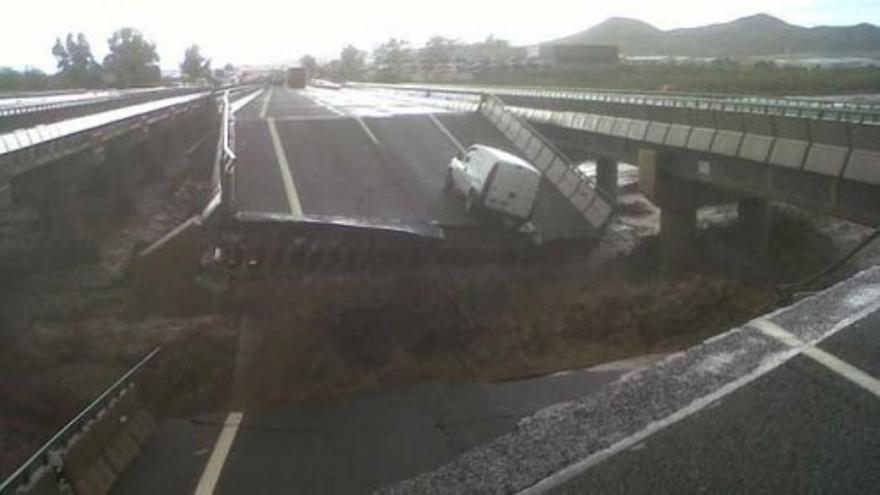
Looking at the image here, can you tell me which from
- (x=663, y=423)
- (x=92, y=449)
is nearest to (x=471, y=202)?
(x=92, y=449)

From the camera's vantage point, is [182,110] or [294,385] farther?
[182,110]

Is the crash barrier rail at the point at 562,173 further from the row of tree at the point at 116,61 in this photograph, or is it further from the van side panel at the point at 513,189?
the row of tree at the point at 116,61

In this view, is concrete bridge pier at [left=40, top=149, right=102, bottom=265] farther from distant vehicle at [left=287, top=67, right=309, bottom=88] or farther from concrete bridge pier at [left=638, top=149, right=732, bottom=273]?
distant vehicle at [left=287, top=67, right=309, bottom=88]

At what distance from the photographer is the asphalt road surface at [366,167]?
95.0 feet

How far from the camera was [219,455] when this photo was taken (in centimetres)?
→ 1250

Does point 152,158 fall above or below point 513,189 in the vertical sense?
below

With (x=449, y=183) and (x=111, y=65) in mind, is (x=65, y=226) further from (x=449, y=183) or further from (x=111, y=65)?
(x=111, y=65)

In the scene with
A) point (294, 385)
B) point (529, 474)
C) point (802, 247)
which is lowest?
point (802, 247)

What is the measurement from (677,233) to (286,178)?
13.8 metres

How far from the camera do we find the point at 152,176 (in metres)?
50.8

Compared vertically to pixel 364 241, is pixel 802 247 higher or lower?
lower

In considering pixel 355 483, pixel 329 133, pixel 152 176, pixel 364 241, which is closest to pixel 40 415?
pixel 355 483

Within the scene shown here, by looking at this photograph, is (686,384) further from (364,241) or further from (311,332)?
(364,241)

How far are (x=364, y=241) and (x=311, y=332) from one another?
6.23 meters
